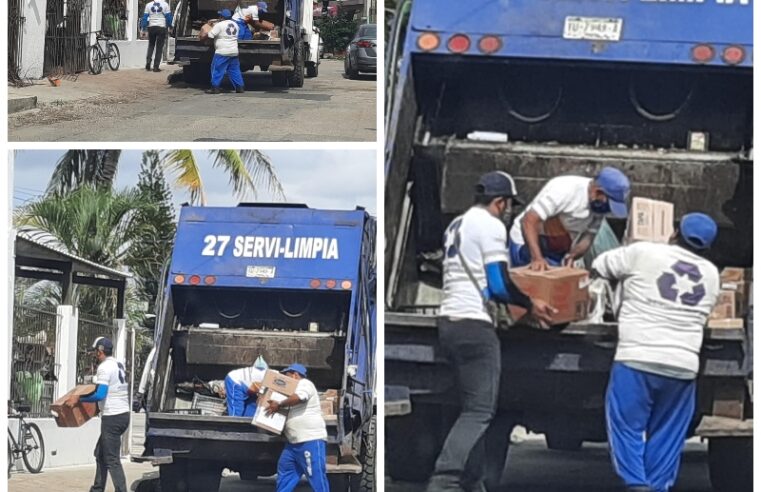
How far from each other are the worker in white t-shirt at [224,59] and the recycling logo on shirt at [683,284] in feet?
11.1

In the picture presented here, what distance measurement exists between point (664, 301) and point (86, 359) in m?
3.21

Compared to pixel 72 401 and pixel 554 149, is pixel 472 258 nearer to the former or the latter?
pixel 554 149

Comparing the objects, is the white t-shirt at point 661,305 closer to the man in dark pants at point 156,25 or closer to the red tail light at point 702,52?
the red tail light at point 702,52

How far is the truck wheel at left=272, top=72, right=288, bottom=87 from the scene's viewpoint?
7429 millimetres

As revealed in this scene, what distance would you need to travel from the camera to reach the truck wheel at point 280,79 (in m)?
7.43

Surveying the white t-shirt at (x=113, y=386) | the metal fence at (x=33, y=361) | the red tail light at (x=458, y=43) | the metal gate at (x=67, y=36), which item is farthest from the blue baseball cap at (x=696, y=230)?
the metal gate at (x=67, y=36)

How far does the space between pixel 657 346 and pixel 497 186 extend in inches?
39.3

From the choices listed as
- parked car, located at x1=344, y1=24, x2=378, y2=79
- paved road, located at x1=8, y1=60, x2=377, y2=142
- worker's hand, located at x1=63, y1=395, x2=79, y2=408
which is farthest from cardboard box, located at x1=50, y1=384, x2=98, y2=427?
parked car, located at x1=344, y1=24, x2=378, y2=79

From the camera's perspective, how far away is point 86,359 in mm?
6301

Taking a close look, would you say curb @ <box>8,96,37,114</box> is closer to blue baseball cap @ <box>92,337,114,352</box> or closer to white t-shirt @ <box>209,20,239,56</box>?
white t-shirt @ <box>209,20,239,56</box>

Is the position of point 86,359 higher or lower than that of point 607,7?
lower

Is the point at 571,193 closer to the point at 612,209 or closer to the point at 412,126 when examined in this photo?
the point at 612,209

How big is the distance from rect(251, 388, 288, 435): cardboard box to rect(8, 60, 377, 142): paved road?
1354mm

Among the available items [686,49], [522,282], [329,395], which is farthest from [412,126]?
[329,395]
